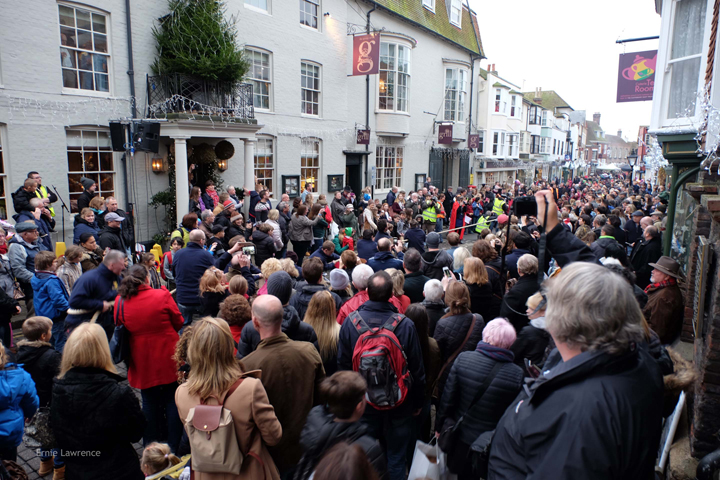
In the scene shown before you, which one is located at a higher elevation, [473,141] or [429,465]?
[473,141]

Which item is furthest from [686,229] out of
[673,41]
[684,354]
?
[684,354]

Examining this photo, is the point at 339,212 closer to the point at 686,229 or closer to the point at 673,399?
the point at 686,229

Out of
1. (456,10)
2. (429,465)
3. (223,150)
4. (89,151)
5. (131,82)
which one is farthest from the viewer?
(456,10)

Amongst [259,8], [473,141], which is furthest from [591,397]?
[473,141]

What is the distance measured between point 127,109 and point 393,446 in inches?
414

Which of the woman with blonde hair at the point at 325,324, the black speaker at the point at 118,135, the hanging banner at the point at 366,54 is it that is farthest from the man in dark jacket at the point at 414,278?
the hanging banner at the point at 366,54

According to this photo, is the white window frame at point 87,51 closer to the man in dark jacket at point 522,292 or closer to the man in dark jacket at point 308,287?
the man in dark jacket at point 308,287

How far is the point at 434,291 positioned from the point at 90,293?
3.63 m

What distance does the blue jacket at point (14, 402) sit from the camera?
314 centimetres

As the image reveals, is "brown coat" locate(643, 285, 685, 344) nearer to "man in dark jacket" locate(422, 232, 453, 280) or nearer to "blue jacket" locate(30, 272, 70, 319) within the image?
"man in dark jacket" locate(422, 232, 453, 280)

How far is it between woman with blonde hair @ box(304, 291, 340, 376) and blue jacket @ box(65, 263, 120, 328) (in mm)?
2457

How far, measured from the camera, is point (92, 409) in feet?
9.66

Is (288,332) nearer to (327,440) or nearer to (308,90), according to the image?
(327,440)

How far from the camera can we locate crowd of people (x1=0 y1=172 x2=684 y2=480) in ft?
5.44
